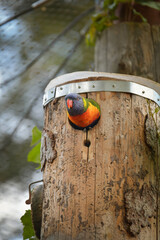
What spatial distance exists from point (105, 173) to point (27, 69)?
5.48ft

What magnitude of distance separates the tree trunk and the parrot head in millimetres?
112

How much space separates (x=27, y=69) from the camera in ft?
9.09

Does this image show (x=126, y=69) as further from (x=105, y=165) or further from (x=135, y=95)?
(x=105, y=165)

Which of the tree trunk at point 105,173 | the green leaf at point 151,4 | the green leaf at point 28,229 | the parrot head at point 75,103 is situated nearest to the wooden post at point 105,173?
the tree trunk at point 105,173

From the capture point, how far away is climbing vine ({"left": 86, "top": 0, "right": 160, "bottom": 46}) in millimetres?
2604

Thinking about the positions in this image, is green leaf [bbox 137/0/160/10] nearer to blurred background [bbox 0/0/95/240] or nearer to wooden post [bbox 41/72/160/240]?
blurred background [bbox 0/0/95/240]

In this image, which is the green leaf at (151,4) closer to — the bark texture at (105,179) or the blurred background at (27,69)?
the blurred background at (27,69)

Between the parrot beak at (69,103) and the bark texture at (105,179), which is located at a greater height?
the parrot beak at (69,103)

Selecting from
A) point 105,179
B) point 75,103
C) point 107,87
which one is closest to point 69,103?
point 75,103

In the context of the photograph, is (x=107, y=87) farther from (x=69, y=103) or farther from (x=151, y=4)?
(x=151, y=4)

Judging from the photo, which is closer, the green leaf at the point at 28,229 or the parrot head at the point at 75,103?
the parrot head at the point at 75,103

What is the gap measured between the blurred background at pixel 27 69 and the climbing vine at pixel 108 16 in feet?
0.65

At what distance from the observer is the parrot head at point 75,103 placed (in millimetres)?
1293

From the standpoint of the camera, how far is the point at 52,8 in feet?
9.17
